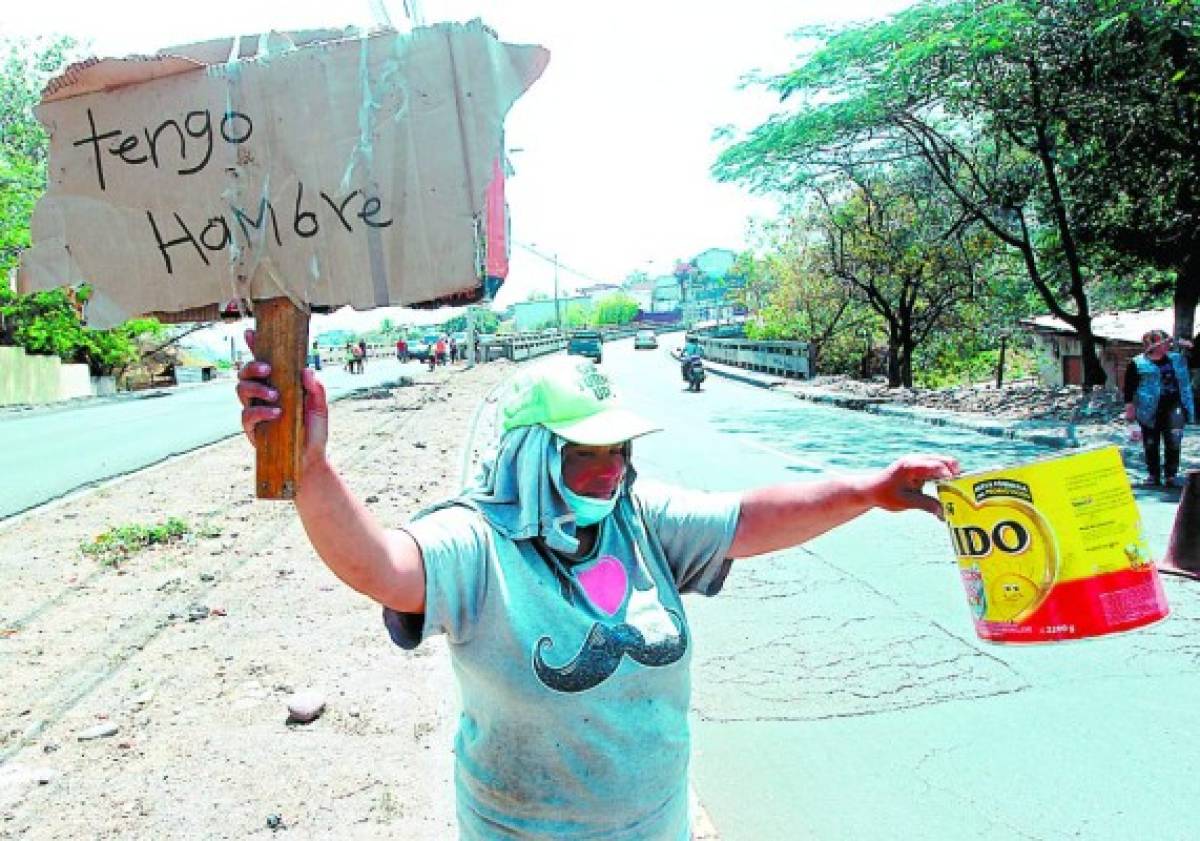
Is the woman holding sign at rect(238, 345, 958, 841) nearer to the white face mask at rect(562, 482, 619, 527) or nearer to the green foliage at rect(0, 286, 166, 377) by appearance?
the white face mask at rect(562, 482, 619, 527)

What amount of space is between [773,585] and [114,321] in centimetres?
545

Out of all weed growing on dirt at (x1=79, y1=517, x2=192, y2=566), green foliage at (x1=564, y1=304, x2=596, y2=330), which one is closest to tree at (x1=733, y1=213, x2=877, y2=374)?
weed growing on dirt at (x1=79, y1=517, x2=192, y2=566)

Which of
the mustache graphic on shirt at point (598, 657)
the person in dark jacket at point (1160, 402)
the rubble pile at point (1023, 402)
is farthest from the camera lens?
the rubble pile at point (1023, 402)

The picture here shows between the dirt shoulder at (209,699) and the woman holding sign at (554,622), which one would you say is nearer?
the woman holding sign at (554,622)

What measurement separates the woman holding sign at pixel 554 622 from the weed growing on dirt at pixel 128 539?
6.71 m

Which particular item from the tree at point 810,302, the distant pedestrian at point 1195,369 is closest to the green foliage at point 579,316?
the tree at point 810,302

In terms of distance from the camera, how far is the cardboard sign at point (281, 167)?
5.26ft

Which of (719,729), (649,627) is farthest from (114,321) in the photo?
(719,729)

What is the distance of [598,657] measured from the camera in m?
1.82

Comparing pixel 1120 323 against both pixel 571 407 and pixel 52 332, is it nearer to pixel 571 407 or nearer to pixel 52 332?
pixel 571 407

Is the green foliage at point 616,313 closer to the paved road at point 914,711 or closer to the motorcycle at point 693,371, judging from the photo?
the motorcycle at point 693,371

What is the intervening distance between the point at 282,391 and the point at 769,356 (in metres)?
35.8

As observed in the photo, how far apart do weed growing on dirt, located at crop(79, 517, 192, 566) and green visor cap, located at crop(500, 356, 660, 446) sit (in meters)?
6.76

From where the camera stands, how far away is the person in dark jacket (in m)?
9.53
